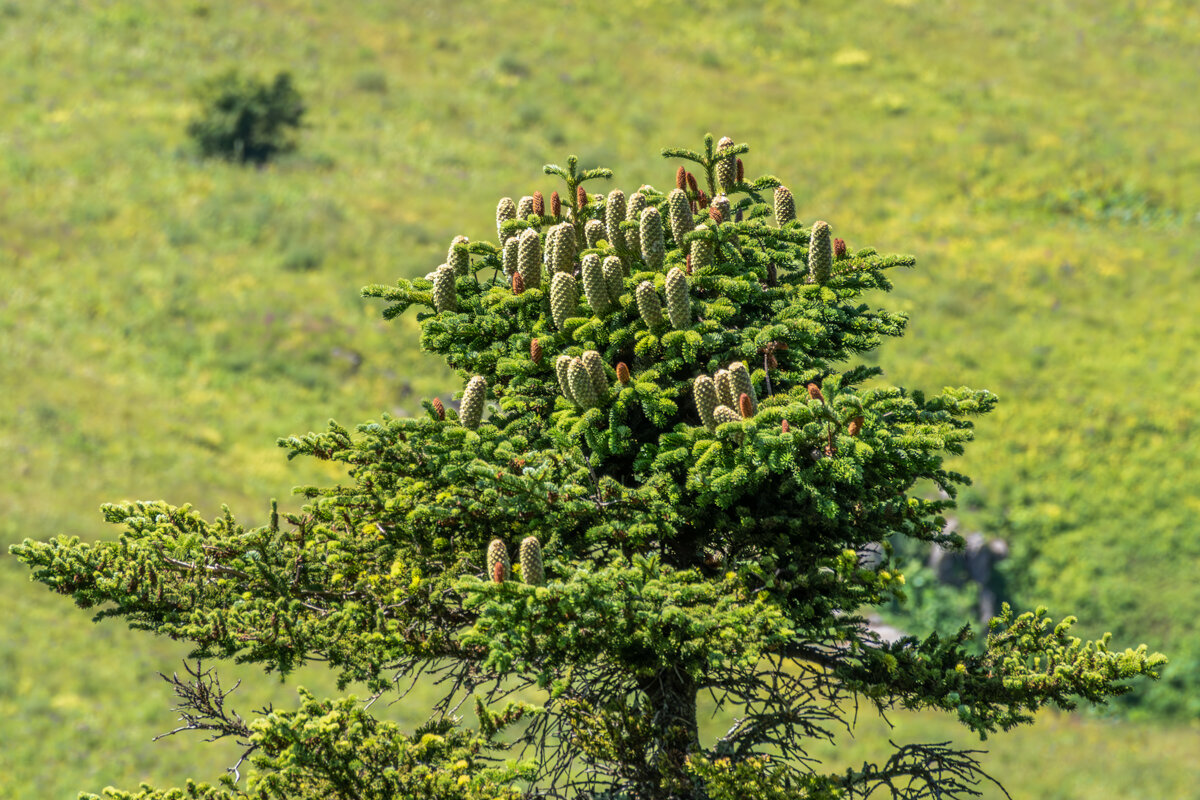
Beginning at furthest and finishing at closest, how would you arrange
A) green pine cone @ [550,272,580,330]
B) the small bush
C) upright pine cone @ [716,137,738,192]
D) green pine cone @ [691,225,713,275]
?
the small bush
upright pine cone @ [716,137,738,192]
green pine cone @ [691,225,713,275]
green pine cone @ [550,272,580,330]

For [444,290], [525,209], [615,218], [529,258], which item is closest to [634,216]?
[615,218]

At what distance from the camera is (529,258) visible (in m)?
7.43

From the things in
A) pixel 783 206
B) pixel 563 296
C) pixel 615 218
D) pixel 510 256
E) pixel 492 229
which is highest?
pixel 492 229

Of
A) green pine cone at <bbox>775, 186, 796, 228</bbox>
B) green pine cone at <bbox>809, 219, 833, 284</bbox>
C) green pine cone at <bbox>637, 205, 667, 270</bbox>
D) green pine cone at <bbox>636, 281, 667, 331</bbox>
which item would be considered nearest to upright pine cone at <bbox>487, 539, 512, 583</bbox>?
green pine cone at <bbox>636, 281, 667, 331</bbox>

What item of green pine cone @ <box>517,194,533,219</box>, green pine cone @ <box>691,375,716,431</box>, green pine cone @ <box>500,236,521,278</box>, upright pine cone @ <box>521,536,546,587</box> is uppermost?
green pine cone @ <box>517,194,533,219</box>

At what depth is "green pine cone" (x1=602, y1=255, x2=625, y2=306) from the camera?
22.6 feet

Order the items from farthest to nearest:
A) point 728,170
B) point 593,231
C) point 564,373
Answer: point 728,170, point 593,231, point 564,373

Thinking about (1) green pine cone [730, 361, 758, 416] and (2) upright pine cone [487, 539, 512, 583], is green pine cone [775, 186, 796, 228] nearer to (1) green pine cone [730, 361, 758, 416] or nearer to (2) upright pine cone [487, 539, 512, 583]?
(1) green pine cone [730, 361, 758, 416]

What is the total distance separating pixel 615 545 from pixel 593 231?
7.21ft

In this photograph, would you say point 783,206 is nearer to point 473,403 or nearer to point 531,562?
point 473,403

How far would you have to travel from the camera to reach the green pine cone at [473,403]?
22.5 feet

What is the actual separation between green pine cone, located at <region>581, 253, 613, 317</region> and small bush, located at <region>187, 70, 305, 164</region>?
126 ft

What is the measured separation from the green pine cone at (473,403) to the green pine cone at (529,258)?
933mm

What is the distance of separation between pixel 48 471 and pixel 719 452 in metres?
23.1
